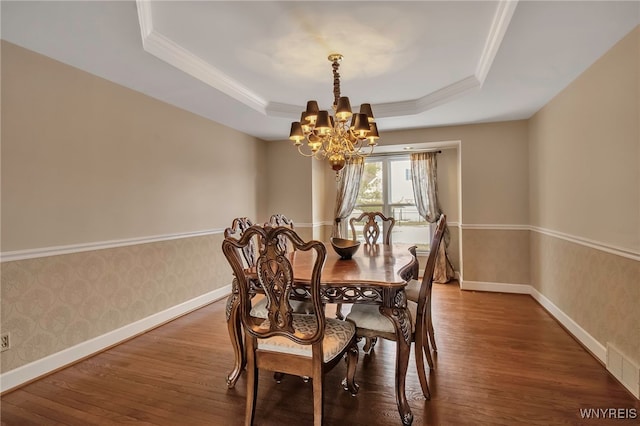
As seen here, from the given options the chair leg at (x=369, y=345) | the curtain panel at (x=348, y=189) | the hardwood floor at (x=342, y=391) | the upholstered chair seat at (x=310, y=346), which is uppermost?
the curtain panel at (x=348, y=189)

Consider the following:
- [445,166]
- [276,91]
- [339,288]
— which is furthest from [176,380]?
[445,166]

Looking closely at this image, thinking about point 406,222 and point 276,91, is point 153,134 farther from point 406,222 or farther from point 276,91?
point 406,222

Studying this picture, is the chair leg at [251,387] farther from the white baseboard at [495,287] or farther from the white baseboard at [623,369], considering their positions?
the white baseboard at [495,287]

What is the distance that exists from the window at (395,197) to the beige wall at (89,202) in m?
2.83

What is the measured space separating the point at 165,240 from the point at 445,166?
13.7 feet

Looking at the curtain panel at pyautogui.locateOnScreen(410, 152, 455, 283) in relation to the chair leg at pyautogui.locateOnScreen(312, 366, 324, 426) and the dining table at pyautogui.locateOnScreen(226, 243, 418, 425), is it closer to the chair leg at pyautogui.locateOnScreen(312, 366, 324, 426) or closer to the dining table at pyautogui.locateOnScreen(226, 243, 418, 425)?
the dining table at pyautogui.locateOnScreen(226, 243, 418, 425)

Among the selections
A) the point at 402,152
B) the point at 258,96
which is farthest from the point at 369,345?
the point at 402,152

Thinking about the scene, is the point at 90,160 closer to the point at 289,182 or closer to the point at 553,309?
the point at 289,182

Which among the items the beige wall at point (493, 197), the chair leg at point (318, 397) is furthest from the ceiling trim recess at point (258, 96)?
the chair leg at point (318, 397)

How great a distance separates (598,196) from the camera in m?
2.40

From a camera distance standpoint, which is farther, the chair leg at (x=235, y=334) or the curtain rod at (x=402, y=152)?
the curtain rod at (x=402, y=152)

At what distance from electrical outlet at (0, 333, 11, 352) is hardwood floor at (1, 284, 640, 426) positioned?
0.30 m

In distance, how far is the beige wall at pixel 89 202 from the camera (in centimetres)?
215

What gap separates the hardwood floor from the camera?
179cm
